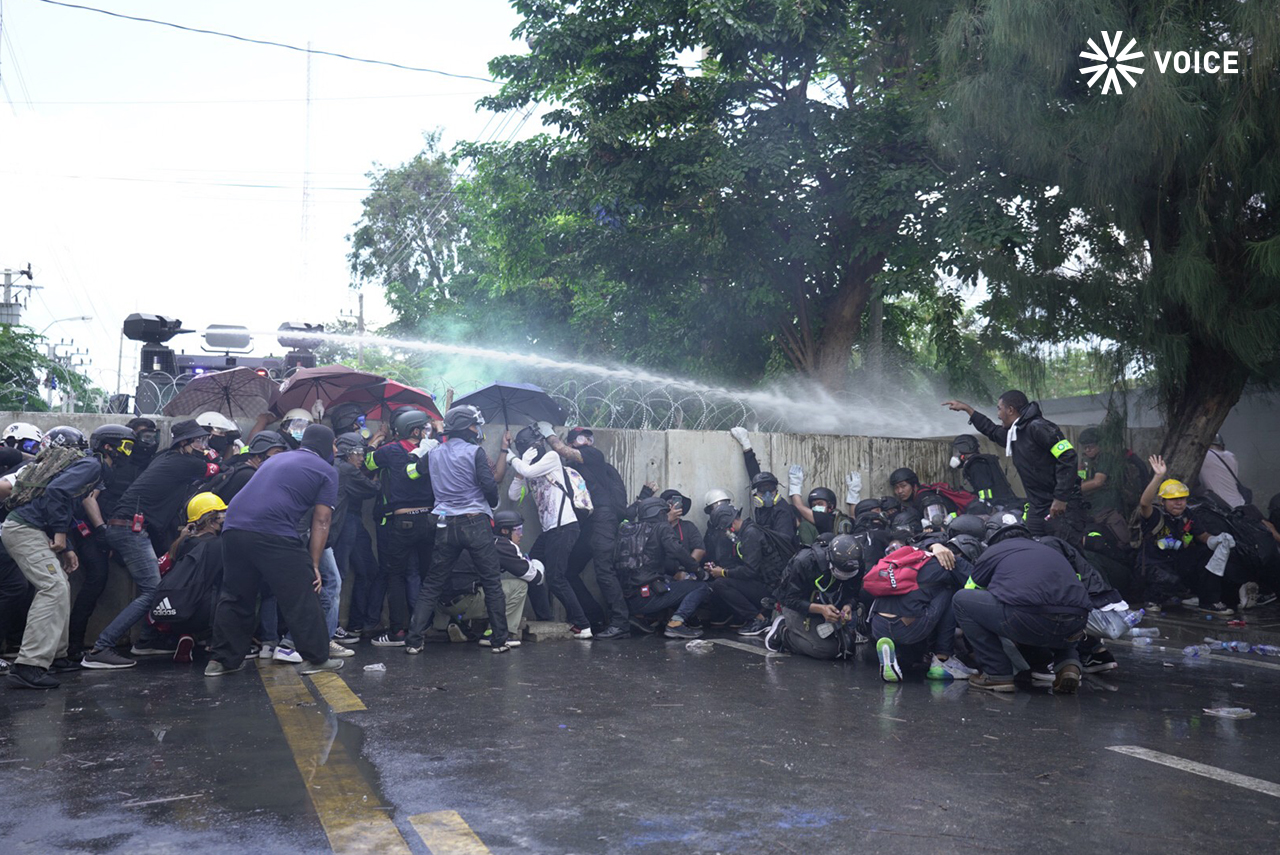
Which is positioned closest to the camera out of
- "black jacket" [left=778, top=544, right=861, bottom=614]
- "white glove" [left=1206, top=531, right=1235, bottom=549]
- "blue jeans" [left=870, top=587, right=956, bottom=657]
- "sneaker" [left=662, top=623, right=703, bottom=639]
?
"blue jeans" [left=870, top=587, right=956, bottom=657]

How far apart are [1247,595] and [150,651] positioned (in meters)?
10.5

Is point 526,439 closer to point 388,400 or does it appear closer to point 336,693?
point 388,400

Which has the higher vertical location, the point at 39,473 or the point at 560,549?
the point at 39,473

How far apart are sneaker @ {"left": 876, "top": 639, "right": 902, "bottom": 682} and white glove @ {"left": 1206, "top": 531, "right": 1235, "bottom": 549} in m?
4.84

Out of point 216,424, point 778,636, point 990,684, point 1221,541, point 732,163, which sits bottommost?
point 778,636

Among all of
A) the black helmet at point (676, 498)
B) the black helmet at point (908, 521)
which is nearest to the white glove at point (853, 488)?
the black helmet at point (908, 521)

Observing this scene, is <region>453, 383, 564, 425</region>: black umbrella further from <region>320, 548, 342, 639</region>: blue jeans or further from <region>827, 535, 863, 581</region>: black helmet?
<region>827, 535, 863, 581</region>: black helmet

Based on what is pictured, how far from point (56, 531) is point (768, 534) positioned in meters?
6.00

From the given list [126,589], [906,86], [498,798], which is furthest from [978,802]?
[906,86]

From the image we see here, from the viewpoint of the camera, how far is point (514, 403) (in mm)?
10445

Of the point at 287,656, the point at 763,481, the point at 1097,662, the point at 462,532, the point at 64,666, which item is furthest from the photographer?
the point at 763,481

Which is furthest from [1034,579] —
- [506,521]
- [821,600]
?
[506,521]

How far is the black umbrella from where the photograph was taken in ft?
33.6

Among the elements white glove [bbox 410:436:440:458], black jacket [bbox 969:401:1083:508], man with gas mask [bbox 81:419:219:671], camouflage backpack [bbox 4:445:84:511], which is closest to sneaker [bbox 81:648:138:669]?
man with gas mask [bbox 81:419:219:671]
